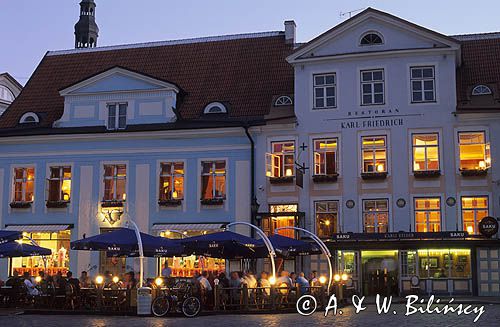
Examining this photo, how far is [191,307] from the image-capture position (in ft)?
73.1

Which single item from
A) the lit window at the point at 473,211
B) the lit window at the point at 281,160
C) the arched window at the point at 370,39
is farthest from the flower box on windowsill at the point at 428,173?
the arched window at the point at 370,39

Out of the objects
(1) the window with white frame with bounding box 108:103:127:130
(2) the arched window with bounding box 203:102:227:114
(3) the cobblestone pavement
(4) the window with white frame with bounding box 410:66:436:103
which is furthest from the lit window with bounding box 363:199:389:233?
(1) the window with white frame with bounding box 108:103:127:130

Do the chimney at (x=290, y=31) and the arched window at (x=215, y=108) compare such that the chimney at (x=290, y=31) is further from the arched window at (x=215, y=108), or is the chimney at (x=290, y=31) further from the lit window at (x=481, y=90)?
the lit window at (x=481, y=90)

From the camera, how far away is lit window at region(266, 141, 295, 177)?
33031mm

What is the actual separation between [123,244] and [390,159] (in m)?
12.5

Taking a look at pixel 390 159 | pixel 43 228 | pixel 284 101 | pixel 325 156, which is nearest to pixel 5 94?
pixel 43 228

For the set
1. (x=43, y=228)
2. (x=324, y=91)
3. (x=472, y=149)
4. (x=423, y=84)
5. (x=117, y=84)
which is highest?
(x=117, y=84)

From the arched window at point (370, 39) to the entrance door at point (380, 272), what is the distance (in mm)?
8469

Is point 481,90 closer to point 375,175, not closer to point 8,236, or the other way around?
point 375,175

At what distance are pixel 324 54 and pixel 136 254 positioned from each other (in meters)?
11.8

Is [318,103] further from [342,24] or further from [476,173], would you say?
[476,173]

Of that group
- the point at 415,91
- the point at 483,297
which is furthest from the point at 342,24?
the point at 483,297

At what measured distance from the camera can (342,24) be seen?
3281cm

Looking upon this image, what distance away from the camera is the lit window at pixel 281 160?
33.0 metres
